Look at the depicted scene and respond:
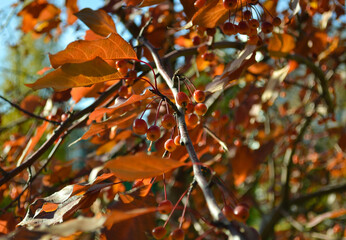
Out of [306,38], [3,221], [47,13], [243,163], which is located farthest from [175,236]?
[47,13]

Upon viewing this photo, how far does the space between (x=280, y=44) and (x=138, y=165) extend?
86cm

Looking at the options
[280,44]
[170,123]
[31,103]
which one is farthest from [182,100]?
[31,103]

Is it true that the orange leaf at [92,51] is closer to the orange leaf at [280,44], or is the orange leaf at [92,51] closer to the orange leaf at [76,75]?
the orange leaf at [76,75]

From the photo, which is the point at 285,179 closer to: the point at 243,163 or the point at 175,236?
the point at 243,163

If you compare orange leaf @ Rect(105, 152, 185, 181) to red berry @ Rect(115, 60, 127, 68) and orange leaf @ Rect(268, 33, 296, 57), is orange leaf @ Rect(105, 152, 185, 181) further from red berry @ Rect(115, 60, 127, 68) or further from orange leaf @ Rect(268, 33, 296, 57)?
orange leaf @ Rect(268, 33, 296, 57)

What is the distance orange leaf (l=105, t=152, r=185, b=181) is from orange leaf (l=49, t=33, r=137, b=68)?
33cm

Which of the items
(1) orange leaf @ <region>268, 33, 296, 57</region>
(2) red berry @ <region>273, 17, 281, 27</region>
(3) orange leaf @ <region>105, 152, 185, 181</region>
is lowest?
(1) orange leaf @ <region>268, 33, 296, 57</region>

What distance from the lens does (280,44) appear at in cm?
112

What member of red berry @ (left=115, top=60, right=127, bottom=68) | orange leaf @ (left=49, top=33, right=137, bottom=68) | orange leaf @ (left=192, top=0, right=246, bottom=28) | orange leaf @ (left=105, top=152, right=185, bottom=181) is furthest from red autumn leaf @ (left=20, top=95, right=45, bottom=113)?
orange leaf @ (left=105, top=152, right=185, bottom=181)

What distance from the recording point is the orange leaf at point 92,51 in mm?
667

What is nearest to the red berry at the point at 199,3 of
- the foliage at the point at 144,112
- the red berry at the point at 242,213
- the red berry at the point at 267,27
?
the foliage at the point at 144,112

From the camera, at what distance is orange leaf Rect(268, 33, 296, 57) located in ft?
3.62

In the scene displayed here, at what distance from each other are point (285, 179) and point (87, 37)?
72.4 inches

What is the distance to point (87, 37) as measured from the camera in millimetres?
1039
